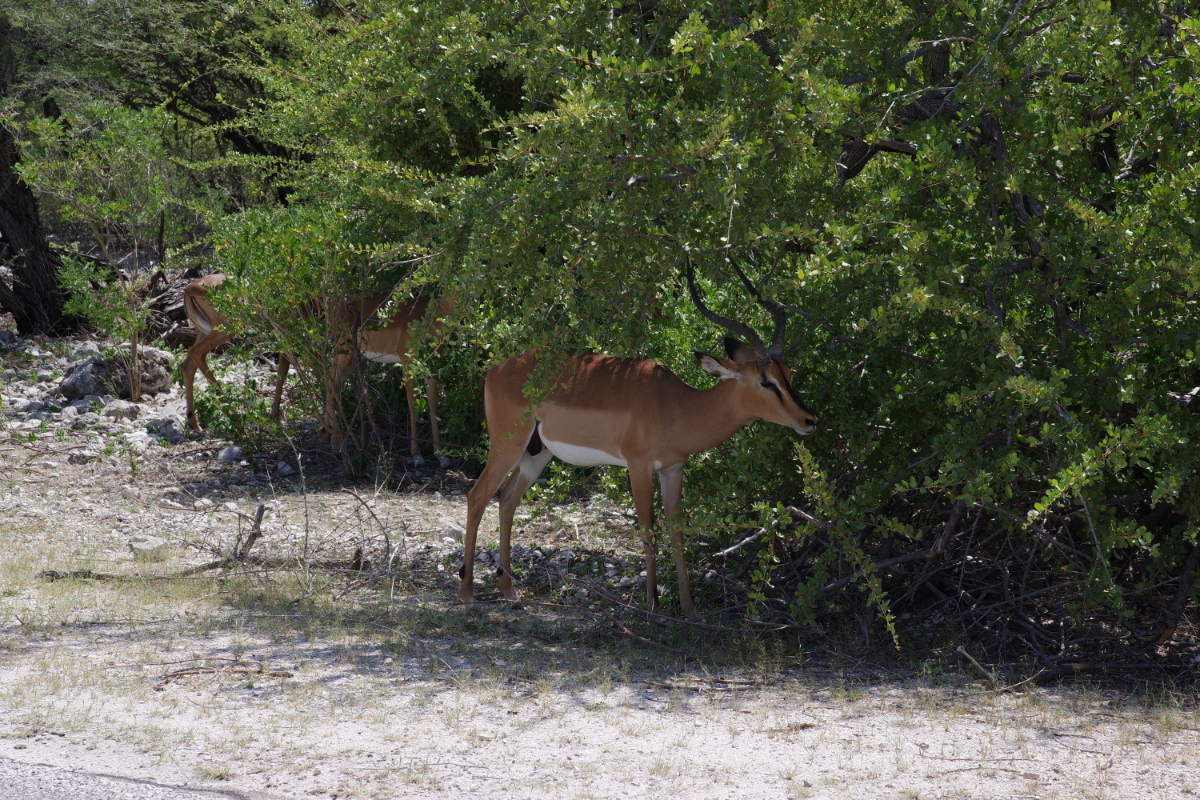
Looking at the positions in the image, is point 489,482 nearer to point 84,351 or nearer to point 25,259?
point 84,351

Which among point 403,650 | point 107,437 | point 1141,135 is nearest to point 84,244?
point 107,437

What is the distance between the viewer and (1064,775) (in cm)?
395

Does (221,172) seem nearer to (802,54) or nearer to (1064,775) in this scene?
(802,54)

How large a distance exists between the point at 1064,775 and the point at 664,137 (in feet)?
10.7

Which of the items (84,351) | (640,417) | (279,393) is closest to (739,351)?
(640,417)

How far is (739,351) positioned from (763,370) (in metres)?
0.25

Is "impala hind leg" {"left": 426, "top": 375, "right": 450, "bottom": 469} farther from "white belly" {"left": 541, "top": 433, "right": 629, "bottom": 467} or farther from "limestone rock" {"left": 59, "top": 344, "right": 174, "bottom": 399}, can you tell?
"limestone rock" {"left": 59, "top": 344, "right": 174, "bottom": 399}

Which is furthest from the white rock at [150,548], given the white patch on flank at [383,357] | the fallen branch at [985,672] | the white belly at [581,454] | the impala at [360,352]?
the fallen branch at [985,672]

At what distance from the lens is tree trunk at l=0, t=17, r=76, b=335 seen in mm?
15180

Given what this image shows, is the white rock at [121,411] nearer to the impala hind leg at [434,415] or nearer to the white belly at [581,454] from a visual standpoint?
the impala hind leg at [434,415]

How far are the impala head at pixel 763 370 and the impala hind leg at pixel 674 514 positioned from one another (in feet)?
2.40

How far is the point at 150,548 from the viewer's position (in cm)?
743

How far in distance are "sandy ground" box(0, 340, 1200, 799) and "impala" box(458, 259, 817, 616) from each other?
26.2 inches

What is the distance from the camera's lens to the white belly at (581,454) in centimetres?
662
